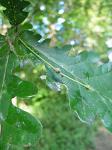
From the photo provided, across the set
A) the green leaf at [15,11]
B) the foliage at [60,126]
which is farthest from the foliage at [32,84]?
the foliage at [60,126]

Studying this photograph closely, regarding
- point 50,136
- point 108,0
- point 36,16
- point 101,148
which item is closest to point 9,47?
point 36,16

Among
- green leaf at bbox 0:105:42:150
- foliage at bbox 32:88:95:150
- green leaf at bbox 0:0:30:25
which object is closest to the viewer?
green leaf at bbox 0:105:42:150

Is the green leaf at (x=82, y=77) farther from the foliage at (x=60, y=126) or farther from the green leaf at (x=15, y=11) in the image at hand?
the foliage at (x=60, y=126)

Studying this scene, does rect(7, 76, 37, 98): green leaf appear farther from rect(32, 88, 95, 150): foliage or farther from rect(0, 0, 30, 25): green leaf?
A: rect(32, 88, 95, 150): foliage

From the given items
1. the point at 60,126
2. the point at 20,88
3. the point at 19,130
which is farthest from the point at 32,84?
the point at 60,126

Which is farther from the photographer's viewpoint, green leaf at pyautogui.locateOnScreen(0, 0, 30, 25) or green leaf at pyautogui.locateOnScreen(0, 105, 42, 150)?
green leaf at pyautogui.locateOnScreen(0, 0, 30, 25)

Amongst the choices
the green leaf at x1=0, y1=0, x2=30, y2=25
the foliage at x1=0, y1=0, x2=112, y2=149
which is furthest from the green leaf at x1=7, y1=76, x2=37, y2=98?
the green leaf at x1=0, y1=0, x2=30, y2=25
